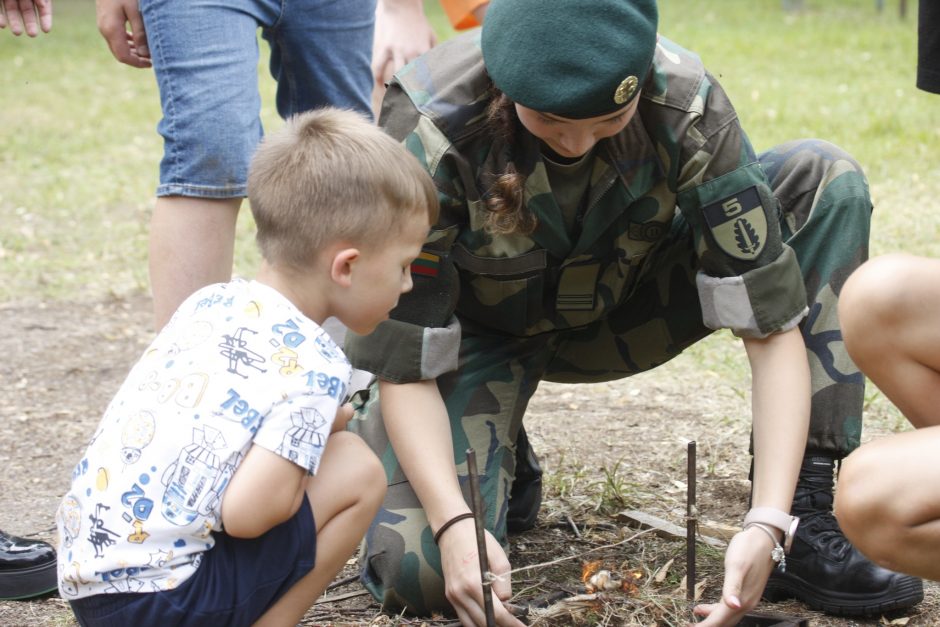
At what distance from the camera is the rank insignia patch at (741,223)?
2393 millimetres

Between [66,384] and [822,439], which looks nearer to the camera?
[822,439]

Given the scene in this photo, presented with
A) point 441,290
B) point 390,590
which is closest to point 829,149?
point 441,290

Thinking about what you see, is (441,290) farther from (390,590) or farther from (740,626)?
(740,626)

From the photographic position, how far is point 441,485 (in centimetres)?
240

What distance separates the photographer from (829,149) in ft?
8.90

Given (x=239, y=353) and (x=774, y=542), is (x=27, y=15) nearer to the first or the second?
(x=239, y=353)

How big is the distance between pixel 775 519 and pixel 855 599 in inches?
13.6

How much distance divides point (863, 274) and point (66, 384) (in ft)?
9.51

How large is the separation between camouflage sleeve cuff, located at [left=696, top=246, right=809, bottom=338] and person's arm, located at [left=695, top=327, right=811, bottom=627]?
0.04m

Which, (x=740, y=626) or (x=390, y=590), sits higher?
(x=740, y=626)

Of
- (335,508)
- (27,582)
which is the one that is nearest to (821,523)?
(335,508)

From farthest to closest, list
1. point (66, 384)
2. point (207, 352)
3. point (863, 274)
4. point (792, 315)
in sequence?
point (66, 384)
point (792, 315)
point (863, 274)
point (207, 352)

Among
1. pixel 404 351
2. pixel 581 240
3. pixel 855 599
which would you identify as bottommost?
pixel 855 599

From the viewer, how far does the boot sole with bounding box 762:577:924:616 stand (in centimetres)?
239
